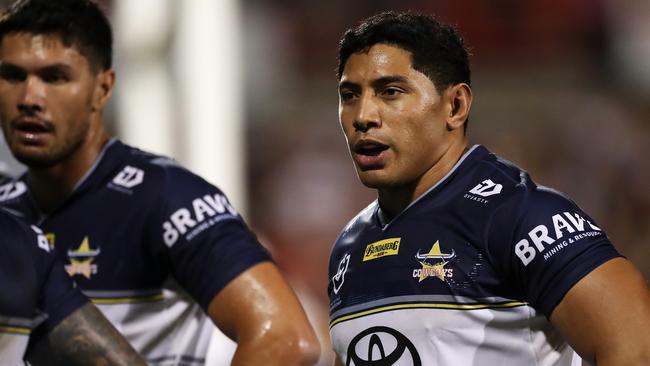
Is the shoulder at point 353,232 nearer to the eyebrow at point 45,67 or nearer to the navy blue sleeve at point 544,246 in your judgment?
the navy blue sleeve at point 544,246

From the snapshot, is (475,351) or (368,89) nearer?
(475,351)

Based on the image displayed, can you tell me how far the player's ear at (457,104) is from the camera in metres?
3.52

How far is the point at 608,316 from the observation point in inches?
118

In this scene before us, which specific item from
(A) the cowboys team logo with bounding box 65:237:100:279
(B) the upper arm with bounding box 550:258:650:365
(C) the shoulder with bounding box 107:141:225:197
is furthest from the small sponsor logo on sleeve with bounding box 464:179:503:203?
(A) the cowboys team logo with bounding box 65:237:100:279

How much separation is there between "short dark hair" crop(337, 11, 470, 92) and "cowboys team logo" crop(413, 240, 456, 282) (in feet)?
1.54

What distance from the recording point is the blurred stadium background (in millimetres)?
7441

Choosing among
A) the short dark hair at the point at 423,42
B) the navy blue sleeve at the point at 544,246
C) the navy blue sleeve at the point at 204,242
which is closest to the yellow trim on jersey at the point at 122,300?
the navy blue sleeve at the point at 204,242

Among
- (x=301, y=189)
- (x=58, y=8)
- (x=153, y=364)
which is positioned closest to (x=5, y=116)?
(x=58, y=8)

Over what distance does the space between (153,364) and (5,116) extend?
972 millimetres

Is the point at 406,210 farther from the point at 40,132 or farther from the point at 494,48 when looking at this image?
the point at 494,48

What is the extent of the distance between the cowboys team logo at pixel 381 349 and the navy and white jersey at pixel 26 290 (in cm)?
81

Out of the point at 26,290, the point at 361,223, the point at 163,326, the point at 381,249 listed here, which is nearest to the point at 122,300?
the point at 163,326

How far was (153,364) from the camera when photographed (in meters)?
4.14

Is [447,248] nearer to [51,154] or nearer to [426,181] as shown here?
[426,181]
